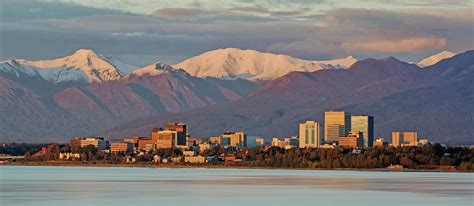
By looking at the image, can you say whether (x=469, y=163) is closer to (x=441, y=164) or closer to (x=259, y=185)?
(x=441, y=164)

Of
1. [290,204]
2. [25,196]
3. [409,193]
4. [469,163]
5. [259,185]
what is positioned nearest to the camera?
[290,204]

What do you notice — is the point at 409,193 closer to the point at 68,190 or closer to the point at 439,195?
the point at 439,195

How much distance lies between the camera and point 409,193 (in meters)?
99.6

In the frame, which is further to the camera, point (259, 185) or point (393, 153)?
point (393, 153)

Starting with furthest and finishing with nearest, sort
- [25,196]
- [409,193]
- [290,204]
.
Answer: [409,193], [25,196], [290,204]

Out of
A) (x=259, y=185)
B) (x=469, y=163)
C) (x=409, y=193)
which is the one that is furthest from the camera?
(x=469, y=163)

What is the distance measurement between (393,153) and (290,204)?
118210mm

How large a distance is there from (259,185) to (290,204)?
30662 millimetres

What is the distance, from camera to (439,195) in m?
96.7

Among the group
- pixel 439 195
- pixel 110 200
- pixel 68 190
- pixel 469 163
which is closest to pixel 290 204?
pixel 110 200

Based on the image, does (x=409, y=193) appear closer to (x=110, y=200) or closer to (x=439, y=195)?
(x=439, y=195)

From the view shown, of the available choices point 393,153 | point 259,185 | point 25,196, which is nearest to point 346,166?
point 393,153

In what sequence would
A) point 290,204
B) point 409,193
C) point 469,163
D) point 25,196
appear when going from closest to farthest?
1. point 290,204
2. point 25,196
3. point 409,193
4. point 469,163

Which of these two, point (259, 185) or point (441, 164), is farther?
point (441, 164)
